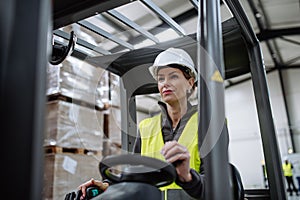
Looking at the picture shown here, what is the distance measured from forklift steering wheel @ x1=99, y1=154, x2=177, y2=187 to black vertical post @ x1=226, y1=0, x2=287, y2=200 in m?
0.99

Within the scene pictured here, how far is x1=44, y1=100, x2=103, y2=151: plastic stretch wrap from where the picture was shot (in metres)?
2.97

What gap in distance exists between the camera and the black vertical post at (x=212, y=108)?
32.4 inches

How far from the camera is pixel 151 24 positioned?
5.31 meters

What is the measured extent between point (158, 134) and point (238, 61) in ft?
2.77

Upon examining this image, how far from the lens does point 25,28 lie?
Result: 19.9 inches

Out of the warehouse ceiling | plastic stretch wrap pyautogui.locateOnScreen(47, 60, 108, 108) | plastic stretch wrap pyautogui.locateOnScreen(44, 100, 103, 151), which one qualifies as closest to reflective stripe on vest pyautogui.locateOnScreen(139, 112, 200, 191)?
the warehouse ceiling

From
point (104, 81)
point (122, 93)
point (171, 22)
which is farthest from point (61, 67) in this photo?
point (171, 22)

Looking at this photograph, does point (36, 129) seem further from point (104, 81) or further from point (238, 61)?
point (104, 81)

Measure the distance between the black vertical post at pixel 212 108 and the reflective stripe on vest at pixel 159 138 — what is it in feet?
1.11

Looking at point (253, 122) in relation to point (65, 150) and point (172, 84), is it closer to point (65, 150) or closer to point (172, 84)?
point (65, 150)

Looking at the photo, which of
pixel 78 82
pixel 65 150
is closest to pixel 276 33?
pixel 78 82

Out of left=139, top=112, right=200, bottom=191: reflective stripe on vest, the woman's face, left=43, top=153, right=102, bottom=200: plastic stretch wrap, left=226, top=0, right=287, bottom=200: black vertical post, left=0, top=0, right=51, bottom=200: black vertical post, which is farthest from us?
left=43, top=153, right=102, bottom=200: plastic stretch wrap

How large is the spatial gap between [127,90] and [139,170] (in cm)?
121

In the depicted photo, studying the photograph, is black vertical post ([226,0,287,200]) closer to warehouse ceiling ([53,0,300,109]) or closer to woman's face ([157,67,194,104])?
warehouse ceiling ([53,0,300,109])
